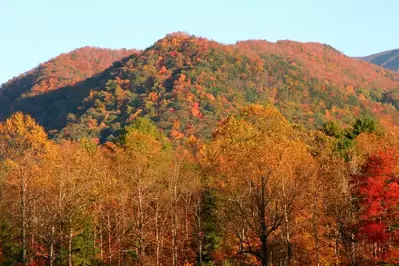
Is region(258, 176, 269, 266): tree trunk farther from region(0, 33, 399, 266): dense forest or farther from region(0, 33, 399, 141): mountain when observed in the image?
region(0, 33, 399, 141): mountain

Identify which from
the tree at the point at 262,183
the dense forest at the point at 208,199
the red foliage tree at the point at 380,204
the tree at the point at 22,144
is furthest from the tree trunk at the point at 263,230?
the tree at the point at 22,144

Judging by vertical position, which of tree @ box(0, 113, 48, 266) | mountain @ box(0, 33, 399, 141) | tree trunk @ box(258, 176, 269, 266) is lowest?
tree trunk @ box(258, 176, 269, 266)

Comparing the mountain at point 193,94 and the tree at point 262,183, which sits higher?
the mountain at point 193,94

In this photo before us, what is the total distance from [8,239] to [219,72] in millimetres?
123228

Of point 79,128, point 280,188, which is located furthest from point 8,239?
point 79,128

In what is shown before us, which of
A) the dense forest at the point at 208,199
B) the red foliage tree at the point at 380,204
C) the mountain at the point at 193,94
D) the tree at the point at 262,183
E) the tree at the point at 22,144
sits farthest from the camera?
the mountain at the point at 193,94

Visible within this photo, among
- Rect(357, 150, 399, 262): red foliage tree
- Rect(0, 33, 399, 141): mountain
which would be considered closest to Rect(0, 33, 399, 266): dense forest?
Rect(357, 150, 399, 262): red foliage tree

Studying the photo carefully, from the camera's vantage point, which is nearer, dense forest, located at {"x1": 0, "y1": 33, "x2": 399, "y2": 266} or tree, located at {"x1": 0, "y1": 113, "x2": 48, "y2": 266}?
tree, located at {"x1": 0, "y1": 113, "x2": 48, "y2": 266}

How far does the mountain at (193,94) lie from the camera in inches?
5477

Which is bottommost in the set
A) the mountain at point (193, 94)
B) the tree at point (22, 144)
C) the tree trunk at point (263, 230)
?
the tree trunk at point (263, 230)

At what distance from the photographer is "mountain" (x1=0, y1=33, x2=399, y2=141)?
139 m

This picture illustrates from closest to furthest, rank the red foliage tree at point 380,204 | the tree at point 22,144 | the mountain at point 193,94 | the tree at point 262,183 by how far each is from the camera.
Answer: the tree at point 262,183 < the red foliage tree at point 380,204 < the tree at point 22,144 < the mountain at point 193,94

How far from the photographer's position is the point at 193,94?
145m

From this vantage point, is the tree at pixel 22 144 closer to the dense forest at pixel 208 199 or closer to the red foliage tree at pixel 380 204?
the dense forest at pixel 208 199
